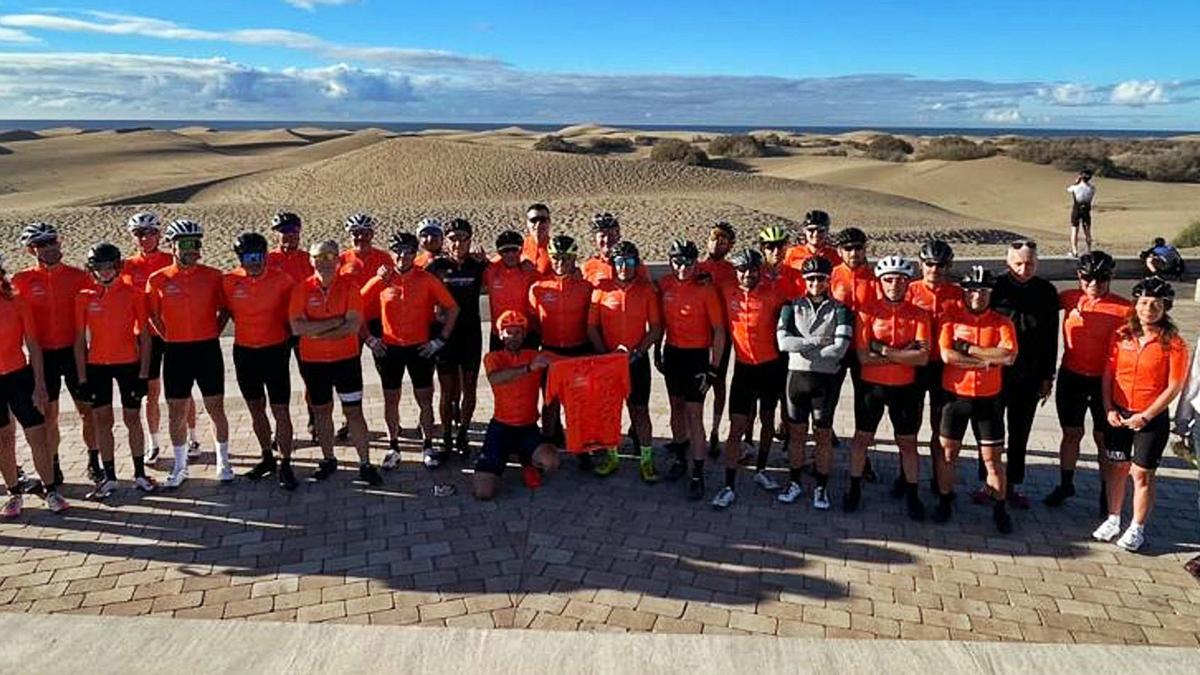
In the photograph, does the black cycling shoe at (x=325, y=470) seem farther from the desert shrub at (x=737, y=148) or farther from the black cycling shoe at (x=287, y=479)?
the desert shrub at (x=737, y=148)

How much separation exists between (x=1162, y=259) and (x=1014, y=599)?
291 centimetres

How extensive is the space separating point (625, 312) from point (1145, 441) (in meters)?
3.62

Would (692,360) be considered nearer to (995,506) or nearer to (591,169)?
(995,506)

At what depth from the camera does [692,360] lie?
696 cm

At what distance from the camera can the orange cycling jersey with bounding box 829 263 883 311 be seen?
6.85m

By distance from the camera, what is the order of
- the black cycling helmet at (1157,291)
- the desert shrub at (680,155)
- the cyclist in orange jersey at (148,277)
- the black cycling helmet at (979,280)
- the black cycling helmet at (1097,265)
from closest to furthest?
1. the black cycling helmet at (1157,291)
2. the black cycling helmet at (979,280)
3. the black cycling helmet at (1097,265)
4. the cyclist in orange jersey at (148,277)
5. the desert shrub at (680,155)

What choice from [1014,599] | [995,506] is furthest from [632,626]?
[995,506]

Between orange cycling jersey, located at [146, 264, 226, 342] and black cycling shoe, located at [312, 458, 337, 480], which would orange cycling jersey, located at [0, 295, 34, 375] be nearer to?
orange cycling jersey, located at [146, 264, 226, 342]

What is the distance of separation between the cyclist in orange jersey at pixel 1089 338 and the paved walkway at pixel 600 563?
0.84 metres

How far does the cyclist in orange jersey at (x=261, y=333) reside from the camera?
22.5 ft

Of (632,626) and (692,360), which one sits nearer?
(632,626)

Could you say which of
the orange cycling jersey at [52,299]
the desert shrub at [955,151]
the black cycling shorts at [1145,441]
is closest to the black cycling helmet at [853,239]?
the black cycling shorts at [1145,441]

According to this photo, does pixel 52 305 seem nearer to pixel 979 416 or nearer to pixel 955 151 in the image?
pixel 979 416

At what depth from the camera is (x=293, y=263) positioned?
26.4ft
